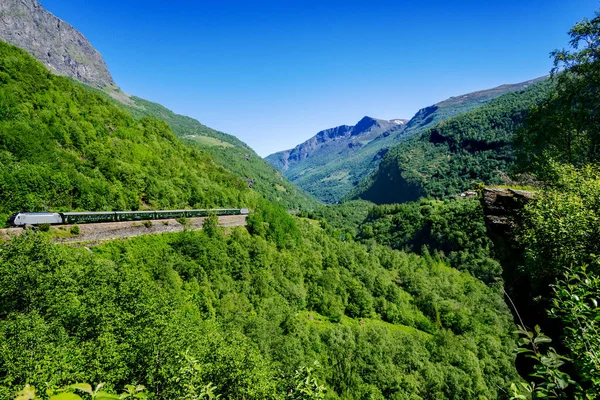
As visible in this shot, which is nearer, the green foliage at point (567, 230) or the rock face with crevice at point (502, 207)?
the green foliage at point (567, 230)

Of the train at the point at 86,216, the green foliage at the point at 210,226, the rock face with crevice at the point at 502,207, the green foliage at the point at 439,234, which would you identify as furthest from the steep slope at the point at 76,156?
the green foliage at the point at 439,234

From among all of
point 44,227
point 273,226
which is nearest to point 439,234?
point 273,226

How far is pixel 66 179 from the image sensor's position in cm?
4450

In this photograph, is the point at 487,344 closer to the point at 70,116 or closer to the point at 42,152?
the point at 42,152

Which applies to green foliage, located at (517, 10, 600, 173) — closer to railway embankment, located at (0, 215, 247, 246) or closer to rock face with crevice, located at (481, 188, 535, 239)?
rock face with crevice, located at (481, 188, 535, 239)

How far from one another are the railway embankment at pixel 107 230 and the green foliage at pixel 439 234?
93943 mm

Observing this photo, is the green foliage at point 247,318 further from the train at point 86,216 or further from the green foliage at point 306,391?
the train at point 86,216

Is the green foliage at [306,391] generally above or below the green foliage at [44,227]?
below

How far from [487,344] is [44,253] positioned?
8971 centimetres

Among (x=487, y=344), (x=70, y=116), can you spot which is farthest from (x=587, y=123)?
(x=70, y=116)

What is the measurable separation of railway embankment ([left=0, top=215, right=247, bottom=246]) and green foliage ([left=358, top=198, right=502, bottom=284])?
9394cm

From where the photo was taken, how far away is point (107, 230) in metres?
36.2

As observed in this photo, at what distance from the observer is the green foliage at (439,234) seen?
4914 inches

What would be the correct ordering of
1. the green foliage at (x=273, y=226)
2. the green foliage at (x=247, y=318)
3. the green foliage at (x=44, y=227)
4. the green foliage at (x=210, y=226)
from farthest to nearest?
1. the green foliage at (x=273, y=226)
2. the green foliage at (x=210, y=226)
3. the green foliage at (x=44, y=227)
4. the green foliage at (x=247, y=318)
